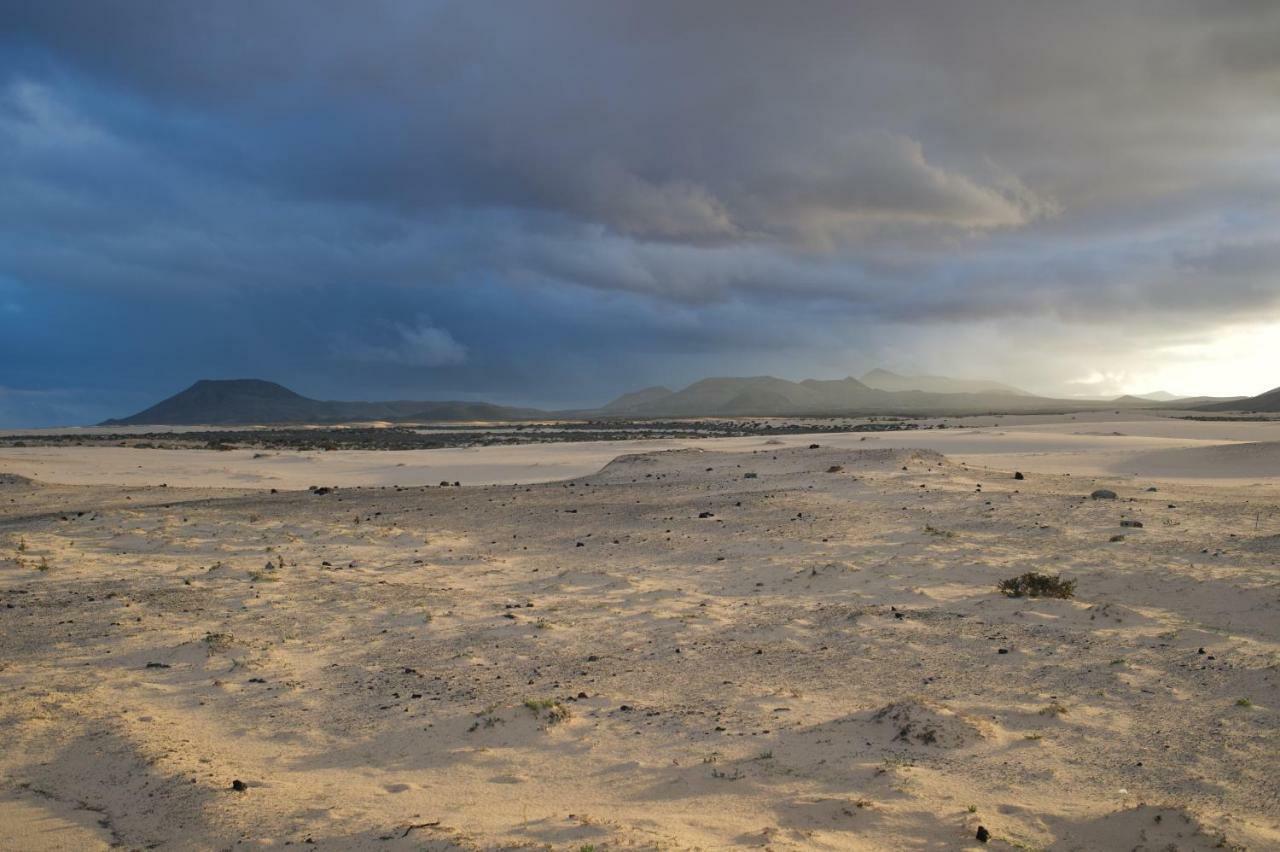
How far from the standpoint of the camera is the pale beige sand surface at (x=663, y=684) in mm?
5648

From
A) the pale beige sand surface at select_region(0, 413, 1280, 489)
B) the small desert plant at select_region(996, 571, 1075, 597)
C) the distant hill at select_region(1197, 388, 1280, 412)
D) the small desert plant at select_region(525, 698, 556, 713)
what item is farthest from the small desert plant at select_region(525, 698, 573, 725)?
the distant hill at select_region(1197, 388, 1280, 412)

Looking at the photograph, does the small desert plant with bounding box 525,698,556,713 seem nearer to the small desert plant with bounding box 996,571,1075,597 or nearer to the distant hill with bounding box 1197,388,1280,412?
the small desert plant with bounding box 996,571,1075,597

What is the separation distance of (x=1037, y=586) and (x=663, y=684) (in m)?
5.76

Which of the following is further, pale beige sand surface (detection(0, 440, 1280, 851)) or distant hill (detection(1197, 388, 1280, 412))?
distant hill (detection(1197, 388, 1280, 412))

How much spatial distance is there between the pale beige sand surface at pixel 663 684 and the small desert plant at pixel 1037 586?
352 millimetres

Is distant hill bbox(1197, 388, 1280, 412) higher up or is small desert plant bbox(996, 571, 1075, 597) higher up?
distant hill bbox(1197, 388, 1280, 412)

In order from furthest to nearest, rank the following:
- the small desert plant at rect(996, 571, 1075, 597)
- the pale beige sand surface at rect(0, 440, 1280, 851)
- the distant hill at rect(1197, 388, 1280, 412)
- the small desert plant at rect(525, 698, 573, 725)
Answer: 1. the distant hill at rect(1197, 388, 1280, 412)
2. the small desert plant at rect(996, 571, 1075, 597)
3. the small desert plant at rect(525, 698, 573, 725)
4. the pale beige sand surface at rect(0, 440, 1280, 851)

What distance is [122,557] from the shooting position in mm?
15039

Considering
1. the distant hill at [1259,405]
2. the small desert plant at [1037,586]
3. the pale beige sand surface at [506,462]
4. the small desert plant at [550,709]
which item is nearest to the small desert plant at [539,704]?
the small desert plant at [550,709]

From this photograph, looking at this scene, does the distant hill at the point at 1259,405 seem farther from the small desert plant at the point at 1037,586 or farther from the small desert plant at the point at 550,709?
the small desert plant at the point at 550,709

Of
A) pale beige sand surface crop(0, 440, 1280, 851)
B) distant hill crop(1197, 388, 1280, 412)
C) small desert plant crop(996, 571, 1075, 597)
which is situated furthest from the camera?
distant hill crop(1197, 388, 1280, 412)

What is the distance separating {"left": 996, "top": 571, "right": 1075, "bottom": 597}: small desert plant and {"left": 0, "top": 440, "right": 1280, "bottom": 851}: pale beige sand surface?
13.9 inches

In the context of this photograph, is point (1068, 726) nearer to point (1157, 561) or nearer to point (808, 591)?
point (808, 591)

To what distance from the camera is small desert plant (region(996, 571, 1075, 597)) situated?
35.5ft
